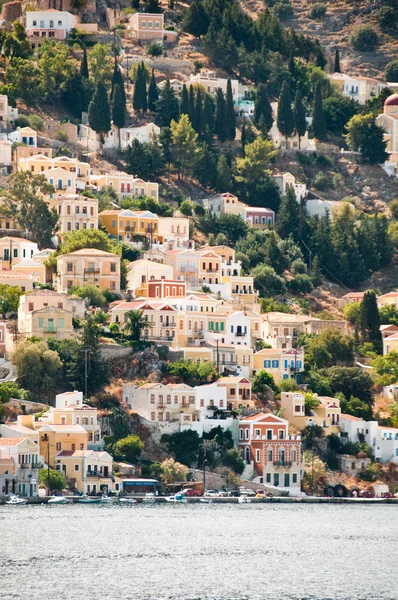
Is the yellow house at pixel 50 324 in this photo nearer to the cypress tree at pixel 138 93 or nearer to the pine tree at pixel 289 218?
the pine tree at pixel 289 218

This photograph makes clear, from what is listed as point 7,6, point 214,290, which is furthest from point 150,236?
point 7,6

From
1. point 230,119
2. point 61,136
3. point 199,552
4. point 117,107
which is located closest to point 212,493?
point 199,552

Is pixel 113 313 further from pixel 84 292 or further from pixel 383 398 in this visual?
pixel 383 398

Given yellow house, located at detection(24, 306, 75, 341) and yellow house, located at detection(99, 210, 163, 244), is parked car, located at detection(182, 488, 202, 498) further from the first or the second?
yellow house, located at detection(99, 210, 163, 244)

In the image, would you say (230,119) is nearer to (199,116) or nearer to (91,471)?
(199,116)

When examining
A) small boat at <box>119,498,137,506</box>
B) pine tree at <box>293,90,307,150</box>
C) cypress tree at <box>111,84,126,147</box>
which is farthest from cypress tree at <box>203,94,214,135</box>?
small boat at <box>119,498,137,506</box>

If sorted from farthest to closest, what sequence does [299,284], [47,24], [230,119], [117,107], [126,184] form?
1. [47,24]
2. [230,119]
3. [117,107]
4. [126,184]
5. [299,284]
